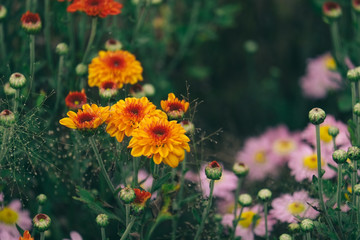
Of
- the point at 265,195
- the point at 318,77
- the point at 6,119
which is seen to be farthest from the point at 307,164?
the point at 318,77

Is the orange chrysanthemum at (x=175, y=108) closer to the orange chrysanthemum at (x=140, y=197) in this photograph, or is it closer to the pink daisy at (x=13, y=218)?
the orange chrysanthemum at (x=140, y=197)

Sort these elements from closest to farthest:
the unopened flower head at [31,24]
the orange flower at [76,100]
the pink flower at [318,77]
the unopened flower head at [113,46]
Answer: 1. the orange flower at [76,100]
2. the unopened flower head at [31,24]
3. the unopened flower head at [113,46]
4. the pink flower at [318,77]

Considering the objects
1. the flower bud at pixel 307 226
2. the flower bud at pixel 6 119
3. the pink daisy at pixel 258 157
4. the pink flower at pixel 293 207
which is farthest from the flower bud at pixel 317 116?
the pink daisy at pixel 258 157

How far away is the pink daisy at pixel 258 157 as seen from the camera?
6.60 ft

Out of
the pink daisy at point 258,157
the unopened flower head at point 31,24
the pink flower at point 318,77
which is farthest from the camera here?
the pink flower at point 318,77

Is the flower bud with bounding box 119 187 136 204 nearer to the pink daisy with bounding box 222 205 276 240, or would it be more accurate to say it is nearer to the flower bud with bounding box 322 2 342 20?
the pink daisy with bounding box 222 205 276 240

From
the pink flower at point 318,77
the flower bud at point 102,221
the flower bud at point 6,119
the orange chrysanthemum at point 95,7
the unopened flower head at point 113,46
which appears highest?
the pink flower at point 318,77

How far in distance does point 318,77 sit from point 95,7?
4.23ft

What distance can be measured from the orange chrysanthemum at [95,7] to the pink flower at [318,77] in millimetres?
1200

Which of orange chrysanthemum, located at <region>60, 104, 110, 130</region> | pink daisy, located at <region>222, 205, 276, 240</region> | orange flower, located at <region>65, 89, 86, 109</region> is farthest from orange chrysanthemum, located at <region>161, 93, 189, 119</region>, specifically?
pink daisy, located at <region>222, 205, 276, 240</region>

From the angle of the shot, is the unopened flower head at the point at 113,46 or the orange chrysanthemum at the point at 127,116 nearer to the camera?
the orange chrysanthemum at the point at 127,116

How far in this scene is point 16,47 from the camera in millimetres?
2049

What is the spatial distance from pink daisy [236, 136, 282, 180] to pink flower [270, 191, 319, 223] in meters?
0.57

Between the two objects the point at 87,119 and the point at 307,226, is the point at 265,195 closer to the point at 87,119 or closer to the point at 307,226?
the point at 307,226
